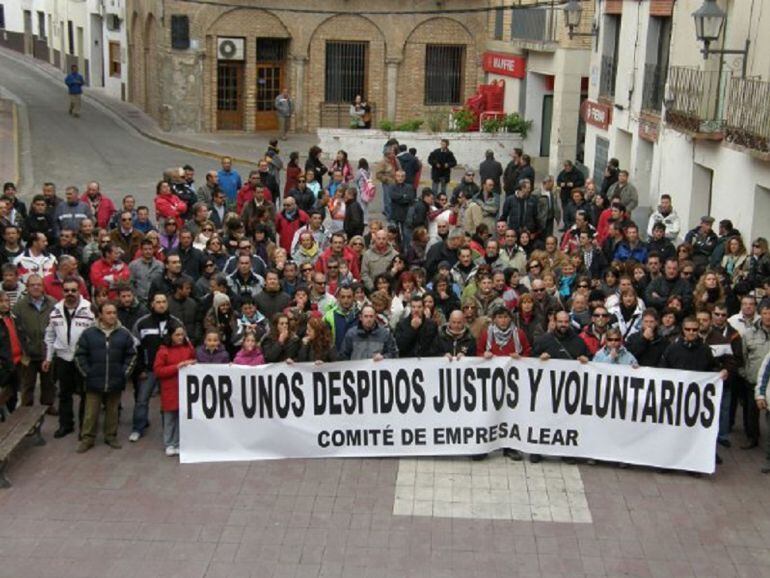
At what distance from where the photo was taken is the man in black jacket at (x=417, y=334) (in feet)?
35.6

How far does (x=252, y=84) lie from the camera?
117 feet

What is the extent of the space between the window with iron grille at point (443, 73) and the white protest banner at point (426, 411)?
1088 inches

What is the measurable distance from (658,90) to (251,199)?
8.97 meters

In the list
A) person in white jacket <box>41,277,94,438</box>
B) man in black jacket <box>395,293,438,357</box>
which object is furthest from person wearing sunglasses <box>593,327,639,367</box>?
person in white jacket <box>41,277,94,438</box>

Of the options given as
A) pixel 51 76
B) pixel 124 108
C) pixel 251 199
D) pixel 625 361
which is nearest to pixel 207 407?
pixel 625 361

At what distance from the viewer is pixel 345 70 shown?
36594 mm

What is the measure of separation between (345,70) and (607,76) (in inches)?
538

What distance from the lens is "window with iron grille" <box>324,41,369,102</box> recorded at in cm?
3641

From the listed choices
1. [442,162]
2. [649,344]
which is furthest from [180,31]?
[649,344]

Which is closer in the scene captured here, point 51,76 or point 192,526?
point 192,526

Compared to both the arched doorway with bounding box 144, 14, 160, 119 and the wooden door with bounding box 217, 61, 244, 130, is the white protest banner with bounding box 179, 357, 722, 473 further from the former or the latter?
the arched doorway with bounding box 144, 14, 160, 119

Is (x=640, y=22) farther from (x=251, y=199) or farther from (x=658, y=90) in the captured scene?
(x=251, y=199)

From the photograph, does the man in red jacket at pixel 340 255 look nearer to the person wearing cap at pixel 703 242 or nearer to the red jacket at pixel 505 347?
the red jacket at pixel 505 347

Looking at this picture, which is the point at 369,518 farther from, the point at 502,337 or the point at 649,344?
the point at 649,344
